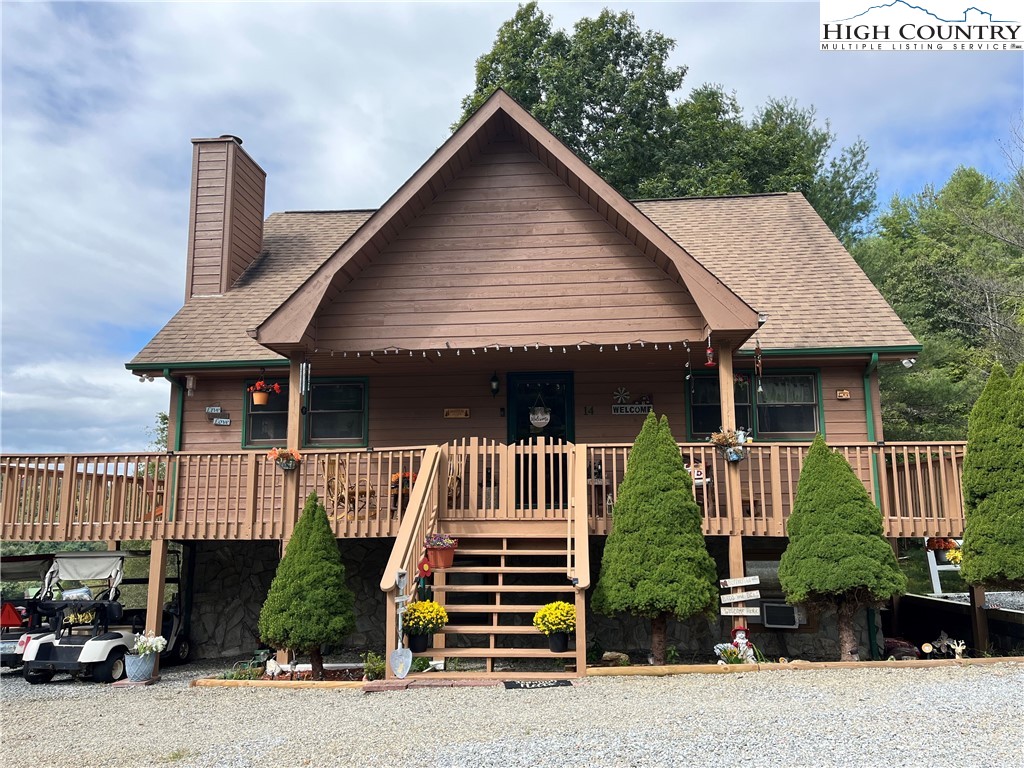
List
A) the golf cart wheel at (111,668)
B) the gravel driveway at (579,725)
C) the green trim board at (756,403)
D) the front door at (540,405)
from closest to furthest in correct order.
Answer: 1. the gravel driveway at (579,725)
2. the golf cart wheel at (111,668)
3. the green trim board at (756,403)
4. the front door at (540,405)

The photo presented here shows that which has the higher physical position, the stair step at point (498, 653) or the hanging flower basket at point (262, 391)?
the hanging flower basket at point (262, 391)

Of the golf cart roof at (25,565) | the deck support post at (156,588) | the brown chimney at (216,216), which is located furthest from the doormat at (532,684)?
the brown chimney at (216,216)

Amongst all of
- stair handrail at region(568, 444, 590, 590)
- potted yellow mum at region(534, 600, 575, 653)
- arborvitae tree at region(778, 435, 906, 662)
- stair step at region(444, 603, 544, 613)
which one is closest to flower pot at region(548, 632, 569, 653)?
potted yellow mum at region(534, 600, 575, 653)

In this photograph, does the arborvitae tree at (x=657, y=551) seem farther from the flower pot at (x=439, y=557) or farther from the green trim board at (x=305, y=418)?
the green trim board at (x=305, y=418)

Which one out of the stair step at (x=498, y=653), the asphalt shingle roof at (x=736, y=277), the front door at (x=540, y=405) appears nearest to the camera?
the stair step at (x=498, y=653)

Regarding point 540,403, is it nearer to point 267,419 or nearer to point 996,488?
point 267,419

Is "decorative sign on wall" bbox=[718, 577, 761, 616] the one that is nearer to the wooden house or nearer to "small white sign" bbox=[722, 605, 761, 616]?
A: "small white sign" bbox=[722, 605, 761, 616]

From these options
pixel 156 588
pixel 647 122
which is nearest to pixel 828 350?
pixel 156 588

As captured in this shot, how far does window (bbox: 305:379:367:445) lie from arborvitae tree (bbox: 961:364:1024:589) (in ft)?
27.1

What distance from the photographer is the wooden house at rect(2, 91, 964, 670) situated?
9422 mm

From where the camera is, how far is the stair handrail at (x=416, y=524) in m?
7.78

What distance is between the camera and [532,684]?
727 centimetres

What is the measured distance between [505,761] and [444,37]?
12.7 meters

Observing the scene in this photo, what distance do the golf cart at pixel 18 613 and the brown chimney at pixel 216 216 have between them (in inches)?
196
